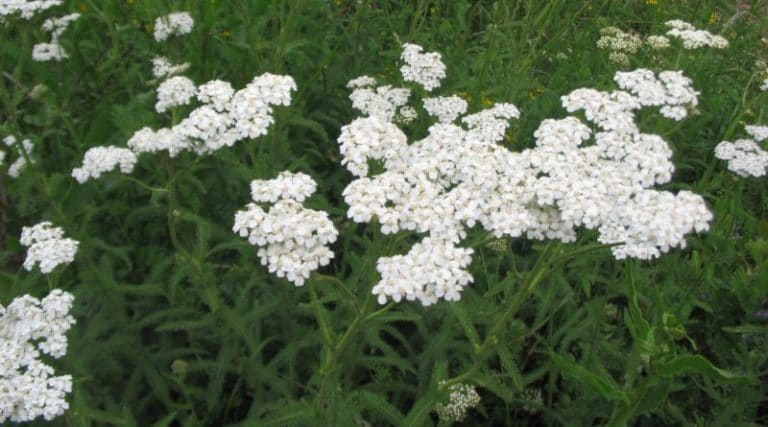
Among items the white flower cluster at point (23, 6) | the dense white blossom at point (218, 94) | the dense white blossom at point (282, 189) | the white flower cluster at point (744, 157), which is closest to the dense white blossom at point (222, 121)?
the dense white blossom at point (218, 94)

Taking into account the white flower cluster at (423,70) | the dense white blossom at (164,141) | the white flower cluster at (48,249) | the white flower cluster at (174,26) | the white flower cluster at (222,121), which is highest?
the white flower cluster at (222,121)

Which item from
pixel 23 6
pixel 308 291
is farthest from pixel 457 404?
pixel 23 6

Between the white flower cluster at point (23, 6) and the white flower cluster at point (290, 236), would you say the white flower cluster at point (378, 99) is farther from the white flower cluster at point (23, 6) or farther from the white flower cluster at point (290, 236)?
the white flower cluster at point (23, 6)

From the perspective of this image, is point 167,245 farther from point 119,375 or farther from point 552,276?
point 552,276

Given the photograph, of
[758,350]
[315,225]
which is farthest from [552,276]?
[315,225]

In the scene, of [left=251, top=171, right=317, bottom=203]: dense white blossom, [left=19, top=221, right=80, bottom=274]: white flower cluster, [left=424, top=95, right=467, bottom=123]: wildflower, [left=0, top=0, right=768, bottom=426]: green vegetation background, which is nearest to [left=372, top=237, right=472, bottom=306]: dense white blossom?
[left=0, top=0, right=768, bottom=426]: green vegetation background

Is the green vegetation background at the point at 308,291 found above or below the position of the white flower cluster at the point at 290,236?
below
